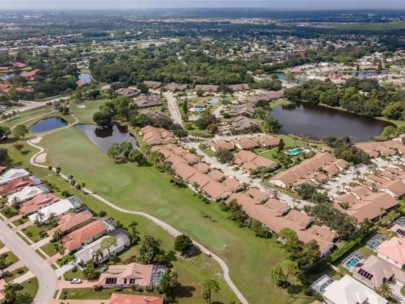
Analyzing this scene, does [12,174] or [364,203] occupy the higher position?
[364,203]

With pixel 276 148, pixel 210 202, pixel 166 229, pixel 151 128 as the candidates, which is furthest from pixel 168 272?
pixel 151 128

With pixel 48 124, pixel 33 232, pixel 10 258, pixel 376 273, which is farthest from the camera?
pixel 48 124

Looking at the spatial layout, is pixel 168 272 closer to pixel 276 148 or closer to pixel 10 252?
pixel 10 252

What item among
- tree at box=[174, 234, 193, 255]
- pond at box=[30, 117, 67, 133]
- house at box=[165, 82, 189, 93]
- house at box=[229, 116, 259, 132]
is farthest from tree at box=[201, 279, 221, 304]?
house at box=[165, 82, 189, 93]

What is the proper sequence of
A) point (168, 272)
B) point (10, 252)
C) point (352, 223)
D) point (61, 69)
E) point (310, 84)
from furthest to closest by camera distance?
point (61, 69)
point (310, 84)
point (352, 223)
point (10, 252)
point (168, 272)

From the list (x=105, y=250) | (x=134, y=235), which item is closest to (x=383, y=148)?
(x=134, y=235)

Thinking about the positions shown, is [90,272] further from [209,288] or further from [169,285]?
[209,288]

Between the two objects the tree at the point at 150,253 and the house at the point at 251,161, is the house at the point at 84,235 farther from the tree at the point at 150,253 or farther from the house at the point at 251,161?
the house at the point at 251,161

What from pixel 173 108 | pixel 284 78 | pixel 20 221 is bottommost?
pixel 284 78
